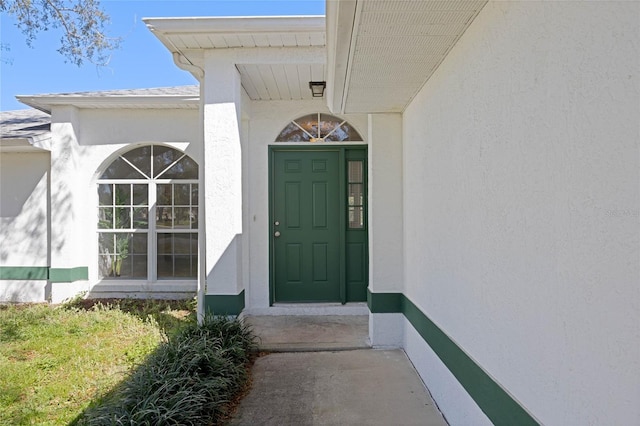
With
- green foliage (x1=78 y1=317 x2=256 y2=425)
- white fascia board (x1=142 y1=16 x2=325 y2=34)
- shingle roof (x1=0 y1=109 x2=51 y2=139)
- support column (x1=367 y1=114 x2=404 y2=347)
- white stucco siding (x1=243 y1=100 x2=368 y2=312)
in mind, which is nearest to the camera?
green foliage (x1=78 y1=317 x2=256 y2=425)

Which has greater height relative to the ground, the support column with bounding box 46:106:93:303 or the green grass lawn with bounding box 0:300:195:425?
the support column with bounding box 46:106:93:303

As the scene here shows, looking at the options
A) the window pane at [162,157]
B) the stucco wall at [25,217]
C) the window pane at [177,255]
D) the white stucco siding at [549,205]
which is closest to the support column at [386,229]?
the white stucco siding at [549,205]

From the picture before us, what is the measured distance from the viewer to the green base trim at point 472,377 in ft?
6.25

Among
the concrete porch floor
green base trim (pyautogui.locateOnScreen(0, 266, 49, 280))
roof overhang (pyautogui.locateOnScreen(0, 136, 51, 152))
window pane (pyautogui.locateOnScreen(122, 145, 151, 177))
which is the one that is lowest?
the concrete porch floor

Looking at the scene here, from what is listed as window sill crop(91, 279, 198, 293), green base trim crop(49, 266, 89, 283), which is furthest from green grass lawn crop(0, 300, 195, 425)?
green base trim crop(49, 266, 89, 283)

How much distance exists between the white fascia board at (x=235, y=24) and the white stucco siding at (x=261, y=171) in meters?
1.63

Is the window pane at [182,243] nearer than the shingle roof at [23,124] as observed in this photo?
No

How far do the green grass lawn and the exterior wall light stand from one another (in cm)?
331

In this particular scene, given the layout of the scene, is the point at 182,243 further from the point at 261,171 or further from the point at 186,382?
the point at 186,382

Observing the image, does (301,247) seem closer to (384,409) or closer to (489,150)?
(384,409)

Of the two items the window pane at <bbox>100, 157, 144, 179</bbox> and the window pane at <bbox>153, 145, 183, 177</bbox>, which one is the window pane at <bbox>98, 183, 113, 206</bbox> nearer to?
the window pane at <bbox>100, 157, 144, 179</bbox>

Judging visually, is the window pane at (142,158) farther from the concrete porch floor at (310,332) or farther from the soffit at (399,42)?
the soffit at (399,42)

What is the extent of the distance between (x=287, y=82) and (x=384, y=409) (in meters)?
3.77

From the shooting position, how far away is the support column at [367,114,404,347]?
4.46 metres
